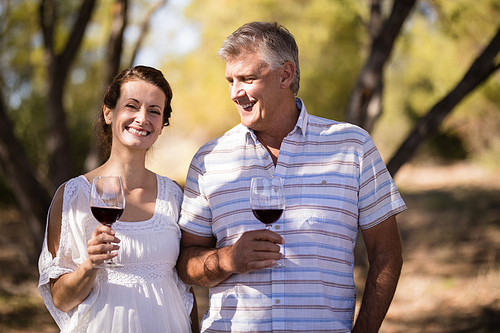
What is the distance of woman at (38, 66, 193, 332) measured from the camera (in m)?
2.31

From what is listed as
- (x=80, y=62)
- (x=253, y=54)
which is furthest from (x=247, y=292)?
(x=80, y=62)

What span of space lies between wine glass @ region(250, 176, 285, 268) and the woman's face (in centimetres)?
75

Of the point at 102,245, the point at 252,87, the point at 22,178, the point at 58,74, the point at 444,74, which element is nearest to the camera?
the point at 102,245

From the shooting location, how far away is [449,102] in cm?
428

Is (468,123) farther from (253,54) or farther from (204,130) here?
(253,54)

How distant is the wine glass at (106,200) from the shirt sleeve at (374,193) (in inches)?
47.0

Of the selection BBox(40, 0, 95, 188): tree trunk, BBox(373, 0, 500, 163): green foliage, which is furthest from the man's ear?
BBox(373, 0, 500, 163): green foliage

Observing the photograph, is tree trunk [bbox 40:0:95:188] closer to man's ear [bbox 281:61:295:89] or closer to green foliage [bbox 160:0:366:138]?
man's ear [bbox 281:61:295:89]

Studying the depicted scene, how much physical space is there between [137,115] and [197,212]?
611mm

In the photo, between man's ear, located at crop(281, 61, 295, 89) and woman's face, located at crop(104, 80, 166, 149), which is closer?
woman's face, located at crop(104, 80, 166, 149)

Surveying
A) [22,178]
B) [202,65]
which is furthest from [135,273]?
[202,65]

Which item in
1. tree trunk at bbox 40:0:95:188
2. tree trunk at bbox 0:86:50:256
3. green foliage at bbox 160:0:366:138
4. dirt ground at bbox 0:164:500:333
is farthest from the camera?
green foliage at bbox 160:0:366:138

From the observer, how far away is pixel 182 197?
2.74 meters

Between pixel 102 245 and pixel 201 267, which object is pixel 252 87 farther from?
pixel 102 245
